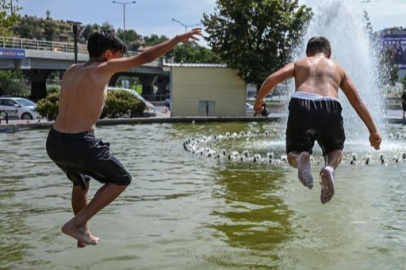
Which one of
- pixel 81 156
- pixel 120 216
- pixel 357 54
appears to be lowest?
pixel 120 216

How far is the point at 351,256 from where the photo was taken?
562 cm

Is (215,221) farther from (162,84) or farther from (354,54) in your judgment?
(162,84)

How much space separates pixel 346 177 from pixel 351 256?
5234mm

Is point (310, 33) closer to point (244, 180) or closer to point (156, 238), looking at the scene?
point (244, 180)

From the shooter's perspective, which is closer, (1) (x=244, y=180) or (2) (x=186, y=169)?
(1) (x=244, y=180)

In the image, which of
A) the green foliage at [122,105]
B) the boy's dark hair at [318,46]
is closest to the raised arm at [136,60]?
the boy's dark hair at [318,46]

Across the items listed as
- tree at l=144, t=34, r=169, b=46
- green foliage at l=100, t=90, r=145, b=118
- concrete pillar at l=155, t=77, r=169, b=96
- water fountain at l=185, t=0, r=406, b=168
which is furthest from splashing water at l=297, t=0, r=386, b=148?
tree at l=144, t=34, r=169, b=46

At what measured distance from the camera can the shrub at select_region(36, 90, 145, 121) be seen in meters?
28.8

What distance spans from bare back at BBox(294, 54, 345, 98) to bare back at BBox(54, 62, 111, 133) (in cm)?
200

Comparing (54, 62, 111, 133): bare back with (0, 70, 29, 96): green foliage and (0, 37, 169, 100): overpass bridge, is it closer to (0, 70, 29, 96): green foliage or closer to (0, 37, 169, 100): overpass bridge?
(0, 37, 169, 100): overpass bridge

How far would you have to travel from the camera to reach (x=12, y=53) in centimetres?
4634

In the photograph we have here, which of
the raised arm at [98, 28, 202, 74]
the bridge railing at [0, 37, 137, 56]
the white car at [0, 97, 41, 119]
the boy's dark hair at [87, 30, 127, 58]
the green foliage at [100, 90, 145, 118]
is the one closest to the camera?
the raised arm at [98, 28, 202, 74]

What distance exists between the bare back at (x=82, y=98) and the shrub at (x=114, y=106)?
24300 mm

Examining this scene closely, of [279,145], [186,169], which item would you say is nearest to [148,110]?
[279,145]
